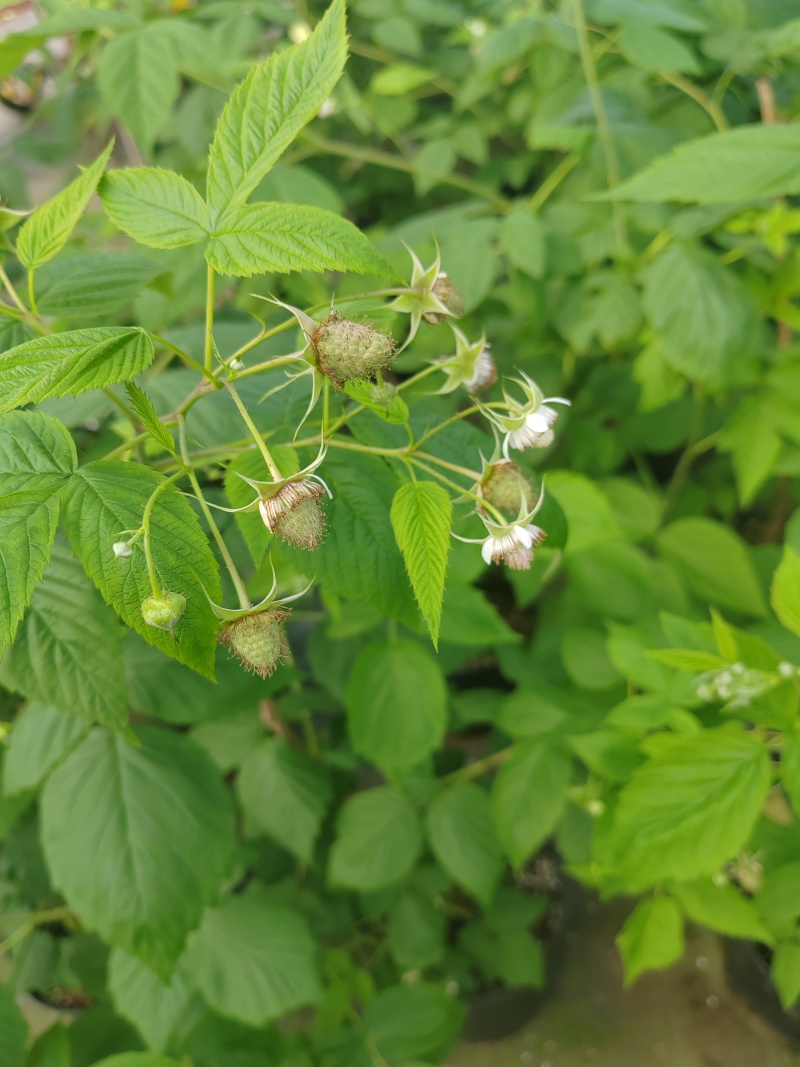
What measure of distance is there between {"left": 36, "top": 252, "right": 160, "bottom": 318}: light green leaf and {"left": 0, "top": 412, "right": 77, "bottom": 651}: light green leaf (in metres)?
0.13

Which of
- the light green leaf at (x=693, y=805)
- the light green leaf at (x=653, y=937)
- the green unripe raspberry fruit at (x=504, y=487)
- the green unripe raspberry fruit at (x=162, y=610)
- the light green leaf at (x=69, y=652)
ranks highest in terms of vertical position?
the green unripe raspberry fruit at (x=162, y=610)

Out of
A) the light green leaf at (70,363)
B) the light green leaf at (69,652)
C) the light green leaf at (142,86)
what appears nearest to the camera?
the light green leaf at (70,363)

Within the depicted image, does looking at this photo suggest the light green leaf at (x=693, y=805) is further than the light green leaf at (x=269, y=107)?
Yes

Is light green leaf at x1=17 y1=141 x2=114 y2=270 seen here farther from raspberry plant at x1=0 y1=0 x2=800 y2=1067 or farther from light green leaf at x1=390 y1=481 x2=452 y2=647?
light green leaf at x1=390 y1=481 x2=452 y2=647

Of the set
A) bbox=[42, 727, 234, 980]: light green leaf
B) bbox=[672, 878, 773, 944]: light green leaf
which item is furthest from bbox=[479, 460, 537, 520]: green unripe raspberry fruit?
bbox=[672, 878, 773, 944]: light green leaf

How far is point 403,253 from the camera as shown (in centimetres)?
76

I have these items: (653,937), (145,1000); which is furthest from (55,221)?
(653,937)

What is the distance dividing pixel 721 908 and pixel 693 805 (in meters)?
0.22

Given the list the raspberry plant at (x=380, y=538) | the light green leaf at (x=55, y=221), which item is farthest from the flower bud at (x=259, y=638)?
the light green leaf at (x=55, y=221)

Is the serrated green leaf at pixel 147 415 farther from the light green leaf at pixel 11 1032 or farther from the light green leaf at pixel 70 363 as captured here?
the light green leaf at pixel 11 1032

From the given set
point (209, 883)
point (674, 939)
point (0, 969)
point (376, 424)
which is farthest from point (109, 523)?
point (0, 969)

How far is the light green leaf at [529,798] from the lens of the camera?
74cm

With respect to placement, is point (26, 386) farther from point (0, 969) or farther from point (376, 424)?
point (0, 969)

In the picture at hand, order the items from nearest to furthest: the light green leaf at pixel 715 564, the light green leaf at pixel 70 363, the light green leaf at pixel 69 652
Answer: the light green leaf at pixel 70 363, the light green leaf at pixel 69 652, the light green leaf at pixel 715 564
